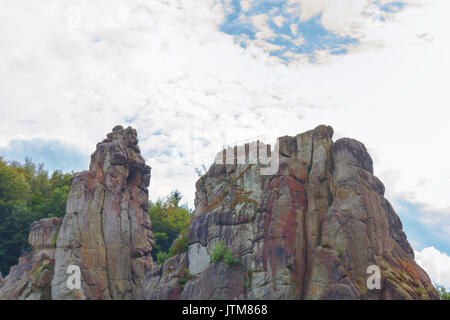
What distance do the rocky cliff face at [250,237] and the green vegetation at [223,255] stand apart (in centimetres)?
12

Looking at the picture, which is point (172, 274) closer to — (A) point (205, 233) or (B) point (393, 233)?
(A) point (205, 233)

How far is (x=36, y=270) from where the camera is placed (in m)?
47.9

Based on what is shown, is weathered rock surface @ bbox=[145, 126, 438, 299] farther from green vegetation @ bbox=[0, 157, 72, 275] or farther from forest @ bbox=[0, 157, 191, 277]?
green vegetation @ bbox=[0, 157, 72, 275]

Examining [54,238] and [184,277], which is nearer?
[184,277]

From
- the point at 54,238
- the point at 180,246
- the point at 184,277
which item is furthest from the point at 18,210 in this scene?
the point at 184,277

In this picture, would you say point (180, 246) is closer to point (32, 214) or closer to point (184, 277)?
point (184, 277)

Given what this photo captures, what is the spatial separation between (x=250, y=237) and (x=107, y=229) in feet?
61.1

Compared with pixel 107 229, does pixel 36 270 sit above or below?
below

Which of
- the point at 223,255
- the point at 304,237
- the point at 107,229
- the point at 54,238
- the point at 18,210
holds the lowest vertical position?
the point at 223,255

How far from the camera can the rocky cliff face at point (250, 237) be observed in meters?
37.6

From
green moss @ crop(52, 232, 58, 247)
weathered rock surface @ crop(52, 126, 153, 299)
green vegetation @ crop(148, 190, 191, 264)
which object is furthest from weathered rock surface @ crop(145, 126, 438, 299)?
green vegetation @ crop(148, 190, 191, 264)

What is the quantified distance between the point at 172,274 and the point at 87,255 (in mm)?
10616
